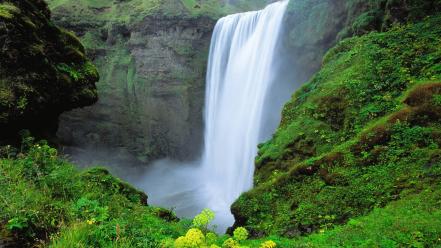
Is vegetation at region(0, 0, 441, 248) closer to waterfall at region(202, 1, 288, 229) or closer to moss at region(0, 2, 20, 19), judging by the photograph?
A: moss at region(0, 2, 20, 19)

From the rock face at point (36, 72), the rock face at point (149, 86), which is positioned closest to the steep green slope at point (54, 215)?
the rock face at point (36, 72)

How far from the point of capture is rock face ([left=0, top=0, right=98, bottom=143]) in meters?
8.08

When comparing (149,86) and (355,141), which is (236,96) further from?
(355,141)

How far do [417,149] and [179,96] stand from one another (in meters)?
26.3

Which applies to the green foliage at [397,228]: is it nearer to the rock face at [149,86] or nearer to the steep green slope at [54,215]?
the steep green slope at [54,215]

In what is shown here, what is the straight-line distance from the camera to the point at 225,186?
24.3 metres

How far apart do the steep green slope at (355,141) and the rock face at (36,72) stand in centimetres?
577

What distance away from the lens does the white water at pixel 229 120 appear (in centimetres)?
2267

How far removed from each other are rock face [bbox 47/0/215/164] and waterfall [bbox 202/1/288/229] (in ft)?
6.18

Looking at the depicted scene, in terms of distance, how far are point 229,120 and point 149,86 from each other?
32.2 feet

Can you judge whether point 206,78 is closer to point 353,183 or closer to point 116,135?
point 116,135

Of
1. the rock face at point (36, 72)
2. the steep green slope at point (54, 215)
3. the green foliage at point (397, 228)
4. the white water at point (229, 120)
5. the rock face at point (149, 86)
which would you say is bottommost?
the green foliage at point (397, 228)

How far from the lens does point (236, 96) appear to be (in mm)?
25906

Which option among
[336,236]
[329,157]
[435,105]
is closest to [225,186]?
[329,157]
